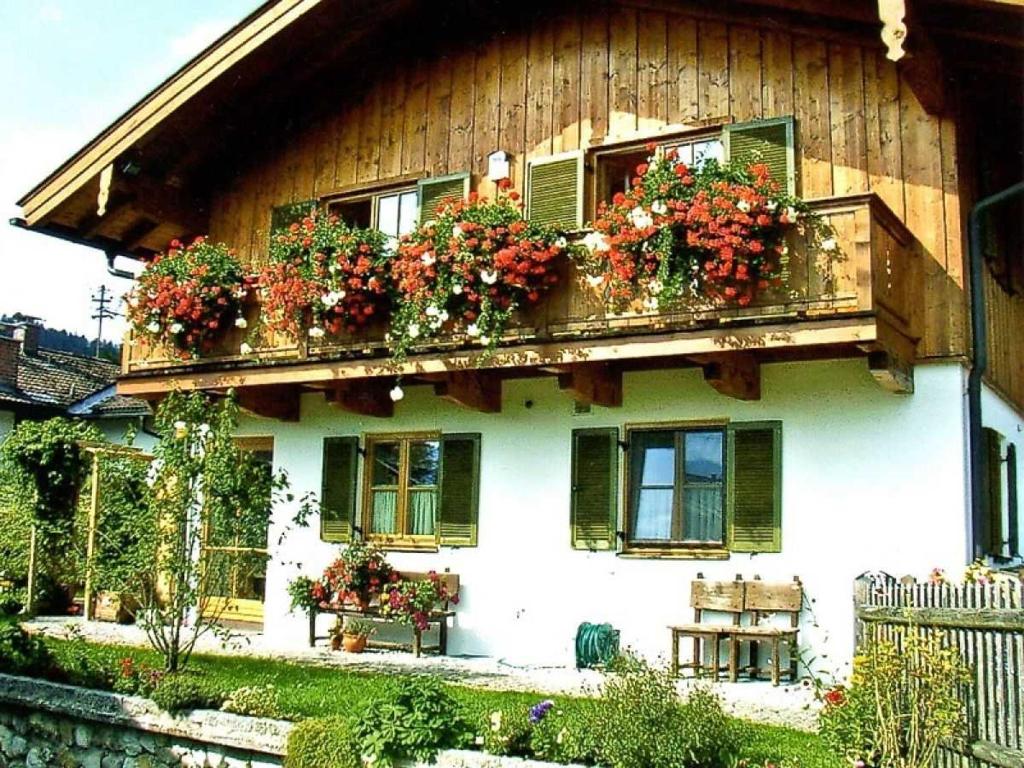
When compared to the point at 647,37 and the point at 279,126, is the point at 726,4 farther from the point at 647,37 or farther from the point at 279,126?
the point at 279,126

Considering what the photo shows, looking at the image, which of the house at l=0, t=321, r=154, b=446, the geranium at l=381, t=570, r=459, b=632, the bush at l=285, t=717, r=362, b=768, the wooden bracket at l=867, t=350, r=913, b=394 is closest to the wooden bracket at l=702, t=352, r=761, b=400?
the wooden bracket at l=867, t=350, r=913, b=394

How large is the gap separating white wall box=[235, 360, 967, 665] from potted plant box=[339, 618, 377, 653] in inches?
28.8

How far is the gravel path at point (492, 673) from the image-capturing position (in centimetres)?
909

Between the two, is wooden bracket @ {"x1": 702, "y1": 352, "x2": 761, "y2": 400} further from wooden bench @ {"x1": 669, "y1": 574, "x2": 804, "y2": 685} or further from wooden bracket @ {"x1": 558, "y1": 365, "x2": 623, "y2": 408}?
wooden bench @ {"x1": 669, "y1": 574, "x2": 804, "y2": 685}

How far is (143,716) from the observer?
8969mm

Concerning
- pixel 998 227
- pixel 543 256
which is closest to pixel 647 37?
pixel 543 256

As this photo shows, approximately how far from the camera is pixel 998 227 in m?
12.4

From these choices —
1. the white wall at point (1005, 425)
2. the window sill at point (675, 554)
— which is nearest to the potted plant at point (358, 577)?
the window sill at point (675, 554)

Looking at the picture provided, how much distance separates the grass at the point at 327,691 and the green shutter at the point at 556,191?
15.3 ft

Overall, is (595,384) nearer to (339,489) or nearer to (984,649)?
(339,489)

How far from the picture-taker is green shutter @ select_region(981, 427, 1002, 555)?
1081 centimetres

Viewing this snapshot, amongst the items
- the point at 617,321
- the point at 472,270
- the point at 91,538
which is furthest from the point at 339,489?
the point at 617,321

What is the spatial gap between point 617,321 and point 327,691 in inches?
154

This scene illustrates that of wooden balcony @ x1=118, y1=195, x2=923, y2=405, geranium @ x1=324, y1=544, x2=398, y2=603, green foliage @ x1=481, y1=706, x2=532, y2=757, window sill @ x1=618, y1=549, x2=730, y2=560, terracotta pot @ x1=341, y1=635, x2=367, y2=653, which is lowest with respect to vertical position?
green foliage @ x1=481, y1=706, x2=532, y2=757
